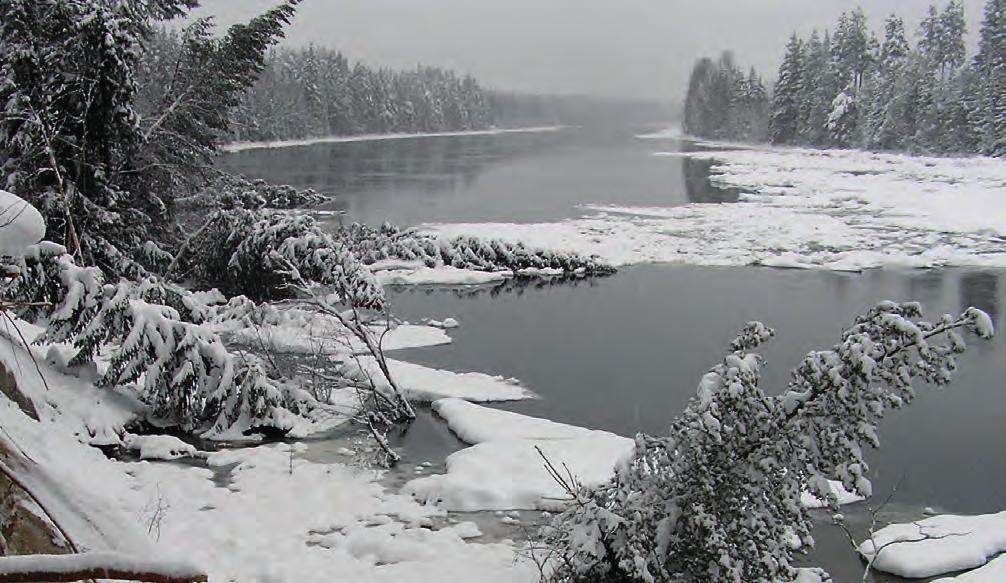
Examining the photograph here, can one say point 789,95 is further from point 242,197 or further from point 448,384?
point 448,384

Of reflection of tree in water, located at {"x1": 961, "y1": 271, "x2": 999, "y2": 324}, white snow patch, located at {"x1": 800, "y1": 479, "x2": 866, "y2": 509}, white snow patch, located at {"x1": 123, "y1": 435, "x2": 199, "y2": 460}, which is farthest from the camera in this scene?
reflection of tree in water, located at {"x1": 961, "y1": 271, "x2": 999, "y2": 324}

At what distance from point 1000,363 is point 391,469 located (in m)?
14.7

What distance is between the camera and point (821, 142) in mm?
83750

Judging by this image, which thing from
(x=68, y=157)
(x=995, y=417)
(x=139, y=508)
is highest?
(x=68, y=157)

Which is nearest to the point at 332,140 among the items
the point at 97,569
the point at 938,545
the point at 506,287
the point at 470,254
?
the point at 470,254

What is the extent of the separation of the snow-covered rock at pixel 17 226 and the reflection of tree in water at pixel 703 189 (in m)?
47.3

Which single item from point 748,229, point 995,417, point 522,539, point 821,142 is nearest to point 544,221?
point 748,229

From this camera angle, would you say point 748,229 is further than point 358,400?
Yes

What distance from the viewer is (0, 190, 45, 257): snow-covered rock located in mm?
1602

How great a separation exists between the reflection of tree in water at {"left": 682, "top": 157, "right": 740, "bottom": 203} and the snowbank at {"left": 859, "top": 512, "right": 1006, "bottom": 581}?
123 feet

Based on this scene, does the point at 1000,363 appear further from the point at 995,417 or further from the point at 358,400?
the point at 358,400

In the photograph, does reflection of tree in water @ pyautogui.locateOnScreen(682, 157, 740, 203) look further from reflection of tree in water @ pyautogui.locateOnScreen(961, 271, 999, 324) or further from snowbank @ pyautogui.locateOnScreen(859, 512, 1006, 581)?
snowbank @ pyautogui.locateOnScreen(859, 512, 1006, 581)

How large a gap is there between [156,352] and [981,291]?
24231mm

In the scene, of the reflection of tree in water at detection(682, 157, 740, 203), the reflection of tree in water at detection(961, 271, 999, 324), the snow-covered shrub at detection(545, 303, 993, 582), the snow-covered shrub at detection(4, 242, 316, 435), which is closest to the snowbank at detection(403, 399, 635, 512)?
the snow-covered shrub at detection(545, 303, 993, 582)
